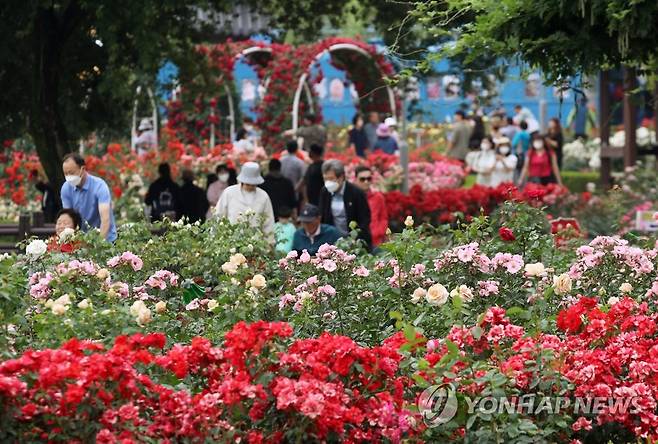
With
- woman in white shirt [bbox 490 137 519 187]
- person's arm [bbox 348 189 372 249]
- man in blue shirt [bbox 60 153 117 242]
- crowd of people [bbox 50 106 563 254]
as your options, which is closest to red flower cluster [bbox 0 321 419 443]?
crowd of people [bbox 50 106 563 254]

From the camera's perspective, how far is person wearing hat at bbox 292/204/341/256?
11484 mm

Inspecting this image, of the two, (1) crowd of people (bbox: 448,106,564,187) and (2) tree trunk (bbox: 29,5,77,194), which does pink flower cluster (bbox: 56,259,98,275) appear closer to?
(2) tree trunk (bbox: 29,5,77,194)

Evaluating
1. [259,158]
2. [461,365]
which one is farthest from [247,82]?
[461,365]

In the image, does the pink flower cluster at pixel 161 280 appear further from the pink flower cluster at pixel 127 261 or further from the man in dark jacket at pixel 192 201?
the man in dark jacket at pixel 192 201

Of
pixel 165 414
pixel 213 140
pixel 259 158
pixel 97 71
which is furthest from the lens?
pixel 213 140

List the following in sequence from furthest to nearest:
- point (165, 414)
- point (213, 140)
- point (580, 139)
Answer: point (580, 139), point (213, 140), point (165, 414)

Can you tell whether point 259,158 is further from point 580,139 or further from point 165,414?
point 165,414

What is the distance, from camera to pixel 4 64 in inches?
661

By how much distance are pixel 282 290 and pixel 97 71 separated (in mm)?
10142

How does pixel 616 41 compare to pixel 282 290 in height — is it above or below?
above

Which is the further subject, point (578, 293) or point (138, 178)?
point (138, 178)

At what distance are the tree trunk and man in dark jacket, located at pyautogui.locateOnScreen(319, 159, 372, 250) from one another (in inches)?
172

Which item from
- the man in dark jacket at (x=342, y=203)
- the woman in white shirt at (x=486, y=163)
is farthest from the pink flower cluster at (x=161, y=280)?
the woman in white shirt at (x=486, y=163)

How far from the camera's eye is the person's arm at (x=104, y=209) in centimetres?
1121
